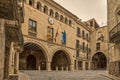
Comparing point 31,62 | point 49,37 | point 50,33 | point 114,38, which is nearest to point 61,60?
point 31,62

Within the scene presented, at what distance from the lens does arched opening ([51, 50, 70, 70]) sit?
118 feet

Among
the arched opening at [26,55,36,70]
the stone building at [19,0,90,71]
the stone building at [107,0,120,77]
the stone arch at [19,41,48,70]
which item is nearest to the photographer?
the stone building at [107,0,120,77]

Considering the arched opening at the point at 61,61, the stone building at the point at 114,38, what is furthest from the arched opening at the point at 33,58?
the stone building at the point at 114,38

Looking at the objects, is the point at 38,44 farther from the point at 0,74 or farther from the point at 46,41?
the point at 0,74

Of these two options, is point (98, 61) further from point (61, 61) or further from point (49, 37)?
point (49, 37)

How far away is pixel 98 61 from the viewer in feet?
162

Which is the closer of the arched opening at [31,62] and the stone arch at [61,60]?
the arched opening at [31,62]

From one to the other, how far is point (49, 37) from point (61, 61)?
29.0 feet

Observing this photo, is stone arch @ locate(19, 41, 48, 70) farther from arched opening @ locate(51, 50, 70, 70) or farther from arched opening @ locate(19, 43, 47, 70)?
arched opening @ locate(51, 50, 70, 70)

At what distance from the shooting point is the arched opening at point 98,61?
48128 millimetres

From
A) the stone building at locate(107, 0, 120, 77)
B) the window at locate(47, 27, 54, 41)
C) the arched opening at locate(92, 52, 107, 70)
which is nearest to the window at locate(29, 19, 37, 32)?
the window at locate(47, 27, 54, 41)

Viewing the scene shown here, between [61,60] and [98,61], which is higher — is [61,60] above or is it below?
above

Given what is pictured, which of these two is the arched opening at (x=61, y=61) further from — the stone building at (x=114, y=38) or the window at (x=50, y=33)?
the stone building at (x=114, y=38)

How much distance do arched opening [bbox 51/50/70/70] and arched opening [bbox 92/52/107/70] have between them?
13.5 m
